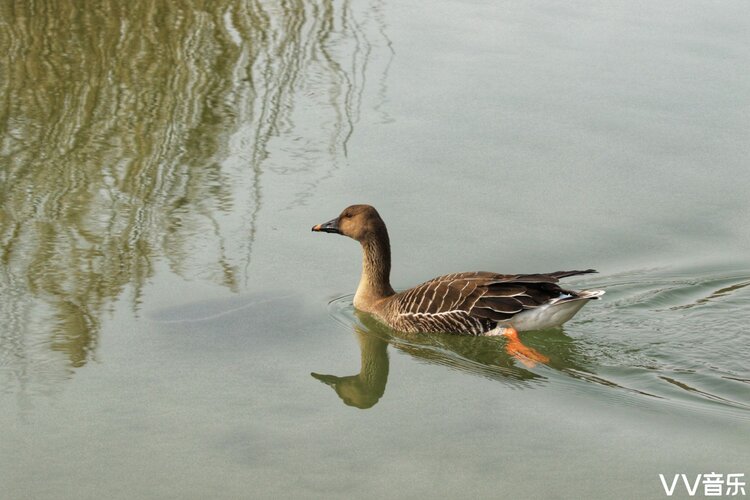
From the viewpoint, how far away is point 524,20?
1488 centimetres

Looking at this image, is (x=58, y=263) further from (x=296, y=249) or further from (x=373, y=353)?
(x=373, y=353)

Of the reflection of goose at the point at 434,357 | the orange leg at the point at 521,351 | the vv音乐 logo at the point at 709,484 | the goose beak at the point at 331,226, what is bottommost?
the vv音乐 logo at the point at 709,484

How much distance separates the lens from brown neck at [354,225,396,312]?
28.7ft

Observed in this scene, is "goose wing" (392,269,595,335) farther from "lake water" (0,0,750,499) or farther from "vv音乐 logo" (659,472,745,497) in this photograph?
"vv音乐 logo" (659,472,745,497)

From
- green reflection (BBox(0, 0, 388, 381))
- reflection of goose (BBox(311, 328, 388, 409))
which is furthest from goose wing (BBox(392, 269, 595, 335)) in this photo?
green reflection (BBox(0, 0, 388, 381))

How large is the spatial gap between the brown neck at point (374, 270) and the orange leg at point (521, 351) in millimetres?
1048

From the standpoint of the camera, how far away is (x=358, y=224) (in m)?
8.80

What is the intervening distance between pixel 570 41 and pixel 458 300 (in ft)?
22.2

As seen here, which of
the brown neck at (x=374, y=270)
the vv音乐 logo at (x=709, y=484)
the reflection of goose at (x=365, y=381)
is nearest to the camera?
the vv音乐 logo at (x=709, y=484)

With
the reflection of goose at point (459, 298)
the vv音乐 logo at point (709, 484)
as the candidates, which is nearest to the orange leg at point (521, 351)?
the reflection of goose at point (459, 298)

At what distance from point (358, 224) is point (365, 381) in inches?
63.5

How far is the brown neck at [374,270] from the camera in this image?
876 centimetres

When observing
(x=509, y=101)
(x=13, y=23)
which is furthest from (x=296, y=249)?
(x=13, y=23)

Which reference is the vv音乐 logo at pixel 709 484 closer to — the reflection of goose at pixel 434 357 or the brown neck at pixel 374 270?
the reflection of goose at pixel 434 357
